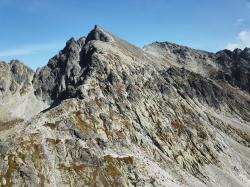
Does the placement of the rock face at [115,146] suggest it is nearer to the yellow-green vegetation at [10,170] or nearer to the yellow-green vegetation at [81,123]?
the yellow-green vegetation at [81,123]

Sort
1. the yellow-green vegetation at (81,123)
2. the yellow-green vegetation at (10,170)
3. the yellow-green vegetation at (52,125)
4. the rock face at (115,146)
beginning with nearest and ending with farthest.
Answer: the yellow-green vegetation at (10,170) → the rock face at (115,146) → the yellow-green vegetation at (52,125) → the yellow-green vegetation at (81,123)

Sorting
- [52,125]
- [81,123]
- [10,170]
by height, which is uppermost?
[81,123]

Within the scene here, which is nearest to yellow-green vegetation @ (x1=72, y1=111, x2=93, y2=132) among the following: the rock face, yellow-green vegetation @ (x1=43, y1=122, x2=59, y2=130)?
the rock face

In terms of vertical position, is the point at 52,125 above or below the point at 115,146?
above

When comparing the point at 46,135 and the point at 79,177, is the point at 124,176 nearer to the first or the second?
the point at 79,177

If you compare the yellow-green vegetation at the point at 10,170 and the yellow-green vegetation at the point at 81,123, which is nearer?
the yellow-green vegetation at the point at 10,170

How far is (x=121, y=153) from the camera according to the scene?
151 m

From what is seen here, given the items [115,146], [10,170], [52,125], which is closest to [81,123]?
[52,125]

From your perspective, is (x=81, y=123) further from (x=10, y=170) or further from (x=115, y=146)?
(x=10, y=170)

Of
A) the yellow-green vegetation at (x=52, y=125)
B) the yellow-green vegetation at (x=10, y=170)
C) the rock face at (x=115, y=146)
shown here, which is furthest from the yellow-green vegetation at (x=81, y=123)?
the yellow-green vegetation at (x=10, y=170)

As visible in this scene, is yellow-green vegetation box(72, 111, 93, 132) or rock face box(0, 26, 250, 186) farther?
yellow-green vegetation box(72, 111, 93, 132)

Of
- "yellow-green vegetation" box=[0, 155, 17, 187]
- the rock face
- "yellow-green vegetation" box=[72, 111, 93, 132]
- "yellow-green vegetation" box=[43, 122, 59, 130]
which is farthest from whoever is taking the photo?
"yellow-green vegetation" box=[72, 111, 93, 132]

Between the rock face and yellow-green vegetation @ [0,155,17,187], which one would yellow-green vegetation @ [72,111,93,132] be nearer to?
the rock face

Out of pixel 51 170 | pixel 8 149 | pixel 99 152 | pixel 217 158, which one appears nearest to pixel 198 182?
pixel 217 158
